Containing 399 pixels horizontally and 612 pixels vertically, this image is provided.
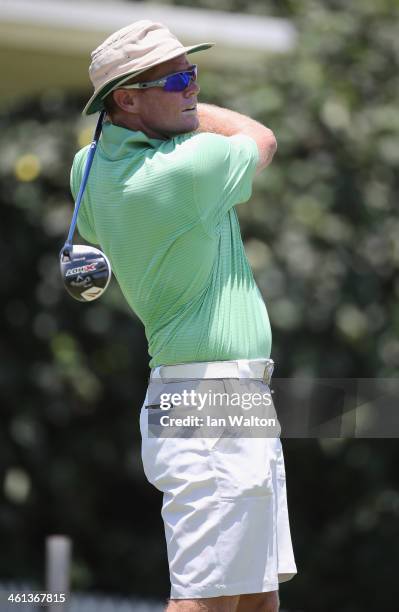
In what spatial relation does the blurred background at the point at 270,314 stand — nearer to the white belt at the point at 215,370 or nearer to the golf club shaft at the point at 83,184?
the golf club shaft at the point at 83,184

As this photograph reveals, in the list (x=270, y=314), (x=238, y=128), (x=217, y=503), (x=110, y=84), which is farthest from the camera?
(x=270, y=314)

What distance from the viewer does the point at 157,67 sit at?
9.33 ft

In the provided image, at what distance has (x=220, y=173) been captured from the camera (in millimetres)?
2764

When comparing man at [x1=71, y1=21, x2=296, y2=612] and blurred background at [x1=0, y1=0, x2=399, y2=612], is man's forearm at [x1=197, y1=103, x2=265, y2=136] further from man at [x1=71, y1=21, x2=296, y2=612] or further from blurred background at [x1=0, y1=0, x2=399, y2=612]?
blurred background at [x1=0, y1=0, x2=399, y2=612]

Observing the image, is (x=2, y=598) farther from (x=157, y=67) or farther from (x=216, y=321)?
(x=157, y=67)

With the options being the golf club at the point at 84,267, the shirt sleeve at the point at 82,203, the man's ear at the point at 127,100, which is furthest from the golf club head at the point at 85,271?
the man's ear at the point at 127,100

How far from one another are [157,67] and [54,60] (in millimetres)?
3032

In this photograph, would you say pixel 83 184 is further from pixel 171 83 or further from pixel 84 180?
pixel 171 83

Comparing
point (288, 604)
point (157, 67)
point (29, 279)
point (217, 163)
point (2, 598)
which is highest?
point (157, 67)

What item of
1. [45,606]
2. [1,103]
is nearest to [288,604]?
[1,103]

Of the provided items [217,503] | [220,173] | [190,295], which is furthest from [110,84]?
[217,503]

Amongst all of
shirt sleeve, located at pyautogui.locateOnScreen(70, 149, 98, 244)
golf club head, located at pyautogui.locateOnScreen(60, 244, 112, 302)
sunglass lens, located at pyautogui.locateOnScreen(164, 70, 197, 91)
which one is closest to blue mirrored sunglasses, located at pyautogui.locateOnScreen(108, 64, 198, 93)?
sunglass lens, located at pyautogui.locateOnScreen(164, 70, 197, 91)

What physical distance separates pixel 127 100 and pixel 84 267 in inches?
15.0

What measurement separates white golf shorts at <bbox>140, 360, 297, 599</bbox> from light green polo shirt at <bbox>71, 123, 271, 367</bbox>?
0.27 ft
